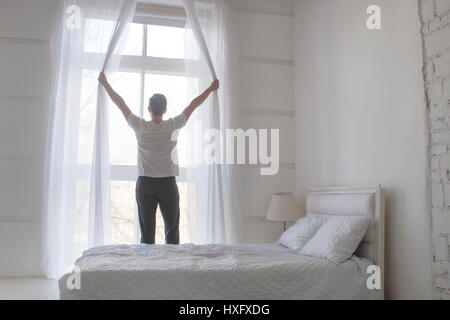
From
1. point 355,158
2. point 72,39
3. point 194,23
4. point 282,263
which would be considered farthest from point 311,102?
point 72,39

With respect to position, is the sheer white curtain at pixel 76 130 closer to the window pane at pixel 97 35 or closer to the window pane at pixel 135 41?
the window pane at pixel 97 35

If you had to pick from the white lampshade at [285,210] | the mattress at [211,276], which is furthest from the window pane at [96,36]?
the white lampshade at [285,210]

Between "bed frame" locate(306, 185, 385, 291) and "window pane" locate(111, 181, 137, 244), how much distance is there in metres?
1.93

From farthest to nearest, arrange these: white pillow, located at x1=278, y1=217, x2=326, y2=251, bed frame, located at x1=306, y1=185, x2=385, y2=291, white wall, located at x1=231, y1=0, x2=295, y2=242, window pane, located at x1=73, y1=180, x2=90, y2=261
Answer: white wall, located at x1=231, y1=0, x2=295, y2=242
window pane, located at x1=73, y1=180, x2=90, y2=261
white pillow, located at x1=278, y1=217, x2=326, y2=251
bed frame, located at x1=306, y1=185, x2=385, y2=291

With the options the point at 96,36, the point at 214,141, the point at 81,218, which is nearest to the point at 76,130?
the point at 81,218

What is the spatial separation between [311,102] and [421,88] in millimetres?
1654

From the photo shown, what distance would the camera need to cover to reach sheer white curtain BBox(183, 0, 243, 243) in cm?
413

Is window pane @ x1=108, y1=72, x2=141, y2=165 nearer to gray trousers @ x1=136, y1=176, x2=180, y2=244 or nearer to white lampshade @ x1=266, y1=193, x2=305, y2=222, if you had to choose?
gray trousers @ x1=136, y1=176, x2=180, y2=244

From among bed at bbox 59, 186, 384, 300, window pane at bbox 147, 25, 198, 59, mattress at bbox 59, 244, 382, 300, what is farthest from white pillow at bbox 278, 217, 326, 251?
window pane at bbox 147, 25, 198, 59

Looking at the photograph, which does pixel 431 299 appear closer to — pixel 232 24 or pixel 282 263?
pixel 282 263

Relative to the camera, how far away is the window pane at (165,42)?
4559mm

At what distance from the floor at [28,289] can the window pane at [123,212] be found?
2.40ft
